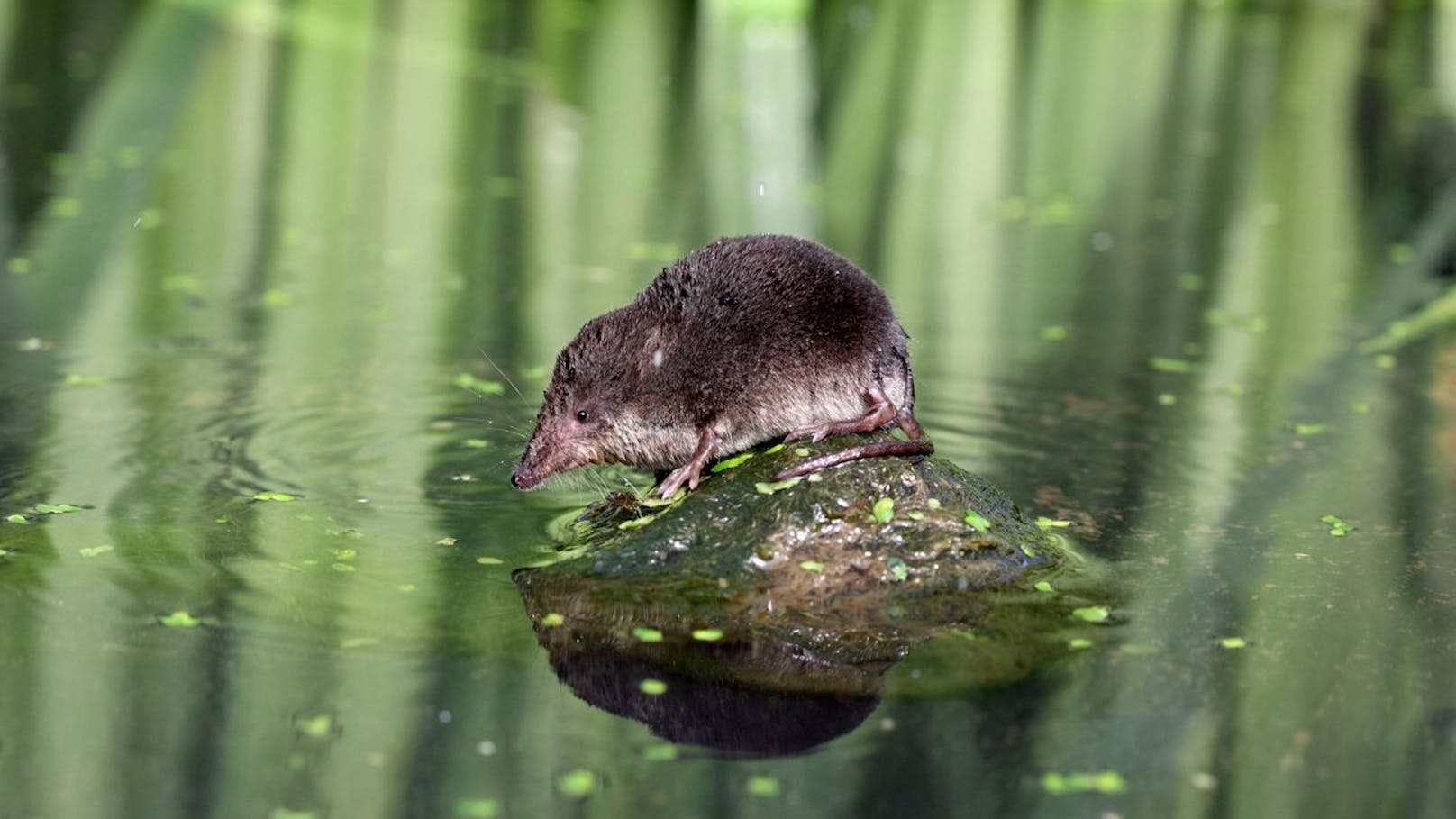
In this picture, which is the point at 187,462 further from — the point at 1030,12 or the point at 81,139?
the point at 1030,12

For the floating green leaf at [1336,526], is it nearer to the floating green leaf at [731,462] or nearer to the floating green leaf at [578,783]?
the floating green leaf at [731,462]

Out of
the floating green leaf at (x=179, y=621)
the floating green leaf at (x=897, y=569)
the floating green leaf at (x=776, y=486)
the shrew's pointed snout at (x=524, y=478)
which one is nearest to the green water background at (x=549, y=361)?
the floating green leaf at (x=179, y=621)

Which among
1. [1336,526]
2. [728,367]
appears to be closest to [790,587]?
[728,367]

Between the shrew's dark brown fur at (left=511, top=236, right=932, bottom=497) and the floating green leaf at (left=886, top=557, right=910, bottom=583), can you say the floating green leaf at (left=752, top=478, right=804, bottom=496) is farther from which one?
the floating green leaf at (left=886, top=557, right=910, bottom=583)

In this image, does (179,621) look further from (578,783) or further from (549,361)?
(549,361)

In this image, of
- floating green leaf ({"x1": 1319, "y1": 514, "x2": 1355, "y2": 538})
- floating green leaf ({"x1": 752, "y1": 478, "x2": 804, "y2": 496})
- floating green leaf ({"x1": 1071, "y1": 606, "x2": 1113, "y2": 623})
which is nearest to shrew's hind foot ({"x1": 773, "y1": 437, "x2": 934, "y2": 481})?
floating green leaf ({"x1": 752, "y1": 478, "x2": 804, "y2": 496})
